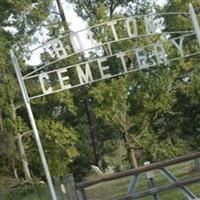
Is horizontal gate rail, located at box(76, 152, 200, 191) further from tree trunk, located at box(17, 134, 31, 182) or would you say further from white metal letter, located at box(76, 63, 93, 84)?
tree trunk, located at box(17, 134, 31, 182)

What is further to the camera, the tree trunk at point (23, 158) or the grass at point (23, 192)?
the tree trunk at point (23, 158)

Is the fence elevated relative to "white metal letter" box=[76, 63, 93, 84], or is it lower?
lower

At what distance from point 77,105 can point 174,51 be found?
6703 mm

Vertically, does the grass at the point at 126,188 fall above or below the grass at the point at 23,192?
above

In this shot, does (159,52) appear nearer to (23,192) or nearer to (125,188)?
(125,188)

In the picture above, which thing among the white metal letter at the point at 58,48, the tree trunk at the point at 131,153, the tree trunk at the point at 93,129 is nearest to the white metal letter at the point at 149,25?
the white metal letter at the point at 58,48

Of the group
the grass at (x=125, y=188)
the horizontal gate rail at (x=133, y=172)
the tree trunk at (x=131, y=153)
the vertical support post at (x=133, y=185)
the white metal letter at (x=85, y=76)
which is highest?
the white metal letter at (x=85, y=76)

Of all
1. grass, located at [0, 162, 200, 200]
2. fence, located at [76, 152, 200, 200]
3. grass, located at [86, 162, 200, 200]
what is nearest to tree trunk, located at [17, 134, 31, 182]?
grass, located at [0, 162, 200, 200]

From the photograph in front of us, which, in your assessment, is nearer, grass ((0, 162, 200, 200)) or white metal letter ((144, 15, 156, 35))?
grass ((0, 162, 200, 200))

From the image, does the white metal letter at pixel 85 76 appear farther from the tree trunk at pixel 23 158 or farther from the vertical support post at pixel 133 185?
the tree trunk at pixel 23 158

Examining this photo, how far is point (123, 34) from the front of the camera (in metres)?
27.8

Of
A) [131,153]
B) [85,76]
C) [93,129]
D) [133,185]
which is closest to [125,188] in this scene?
[85,76]

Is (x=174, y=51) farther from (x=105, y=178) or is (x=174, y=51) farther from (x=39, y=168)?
(x=105, y=178)

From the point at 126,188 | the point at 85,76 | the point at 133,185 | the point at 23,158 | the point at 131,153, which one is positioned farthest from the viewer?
the point at 23,158
